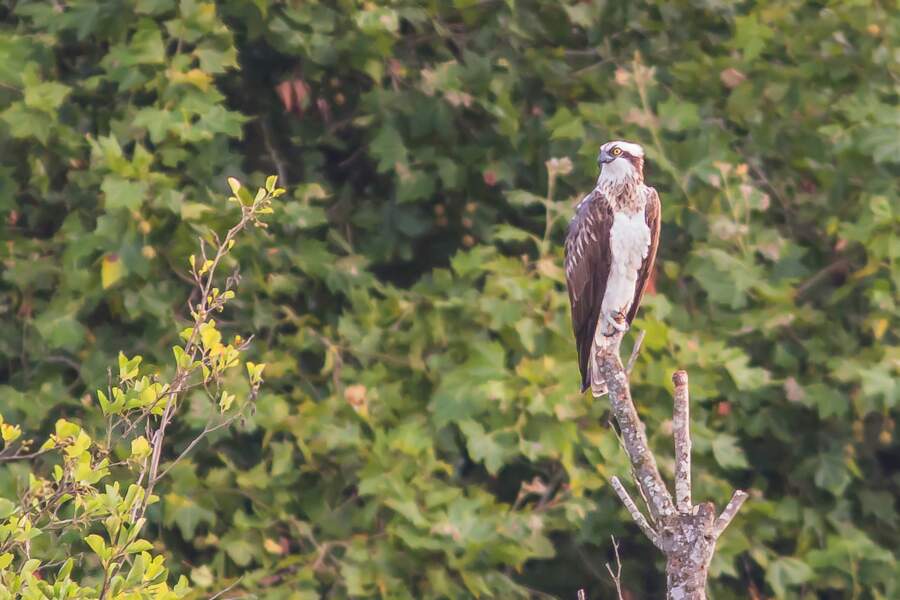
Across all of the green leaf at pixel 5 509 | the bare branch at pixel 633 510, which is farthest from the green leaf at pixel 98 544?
the bare branch at pixel 633 510

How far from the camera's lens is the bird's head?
20.6ft

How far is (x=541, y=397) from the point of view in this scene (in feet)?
22.3

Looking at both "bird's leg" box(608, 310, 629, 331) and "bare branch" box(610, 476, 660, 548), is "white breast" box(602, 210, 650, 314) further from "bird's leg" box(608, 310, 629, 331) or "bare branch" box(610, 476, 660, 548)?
"bare branch" box(610, 476, 660, 548)

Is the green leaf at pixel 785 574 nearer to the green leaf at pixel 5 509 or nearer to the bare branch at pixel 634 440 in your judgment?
the bare branch at pixel 634 440

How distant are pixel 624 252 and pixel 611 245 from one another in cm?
6

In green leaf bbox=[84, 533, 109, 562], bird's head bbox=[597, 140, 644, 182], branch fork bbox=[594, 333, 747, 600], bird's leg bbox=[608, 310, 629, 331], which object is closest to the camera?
green leaf bbox=[84, 533, 109, 562]

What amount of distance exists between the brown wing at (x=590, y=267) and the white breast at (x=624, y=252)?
1.1 inches

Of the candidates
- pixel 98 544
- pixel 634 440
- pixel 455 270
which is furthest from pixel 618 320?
pixel 98 544

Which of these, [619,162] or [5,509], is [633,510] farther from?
[619,162]

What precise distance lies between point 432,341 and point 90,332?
4.80 ft

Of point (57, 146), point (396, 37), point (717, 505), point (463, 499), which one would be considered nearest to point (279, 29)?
point (396, 37)

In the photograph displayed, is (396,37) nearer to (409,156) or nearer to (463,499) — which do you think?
(409,156)

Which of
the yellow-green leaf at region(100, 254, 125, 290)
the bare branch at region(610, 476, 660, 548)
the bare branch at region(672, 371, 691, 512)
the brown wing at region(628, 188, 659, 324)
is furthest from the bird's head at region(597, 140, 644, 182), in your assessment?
the bare branch at region(610, 476, 660, 548)

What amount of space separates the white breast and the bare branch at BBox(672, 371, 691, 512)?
7.48 feet
